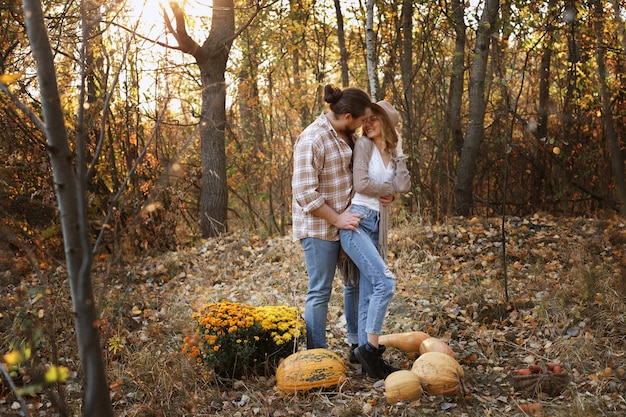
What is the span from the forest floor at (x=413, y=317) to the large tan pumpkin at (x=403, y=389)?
0.06 metres

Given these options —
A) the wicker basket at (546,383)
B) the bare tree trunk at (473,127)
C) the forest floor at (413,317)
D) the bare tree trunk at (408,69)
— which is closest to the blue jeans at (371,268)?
the forest floor at (413,317)

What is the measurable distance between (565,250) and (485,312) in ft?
5.47

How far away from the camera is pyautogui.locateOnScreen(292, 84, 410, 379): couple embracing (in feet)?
13.0

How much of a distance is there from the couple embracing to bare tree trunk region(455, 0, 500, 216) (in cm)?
348

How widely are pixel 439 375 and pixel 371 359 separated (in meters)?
0.47

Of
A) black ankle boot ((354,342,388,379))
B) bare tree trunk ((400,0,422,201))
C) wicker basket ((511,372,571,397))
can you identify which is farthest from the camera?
bare tree trunk ((400,0,422,201))

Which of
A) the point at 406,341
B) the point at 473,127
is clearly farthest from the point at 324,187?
the point at 473,127

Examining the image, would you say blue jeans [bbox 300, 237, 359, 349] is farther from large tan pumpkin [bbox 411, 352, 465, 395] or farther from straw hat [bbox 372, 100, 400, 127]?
straw hat [bbox 372, 100, 400, 127]

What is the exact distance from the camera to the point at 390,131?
13.6 feet

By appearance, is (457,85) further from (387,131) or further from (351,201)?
(351,201)

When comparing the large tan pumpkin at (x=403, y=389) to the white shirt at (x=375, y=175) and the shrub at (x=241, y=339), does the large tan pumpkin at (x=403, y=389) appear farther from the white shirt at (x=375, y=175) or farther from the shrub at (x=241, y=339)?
the white shirt at (x=375, y=175)

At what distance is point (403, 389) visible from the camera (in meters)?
3.71

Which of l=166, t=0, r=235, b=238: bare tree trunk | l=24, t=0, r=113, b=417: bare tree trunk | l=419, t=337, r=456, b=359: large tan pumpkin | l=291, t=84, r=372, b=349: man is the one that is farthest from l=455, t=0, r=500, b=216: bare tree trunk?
l=24, t=0, r=113, b=417: bare tree trunk

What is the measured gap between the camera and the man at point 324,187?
3.95m
